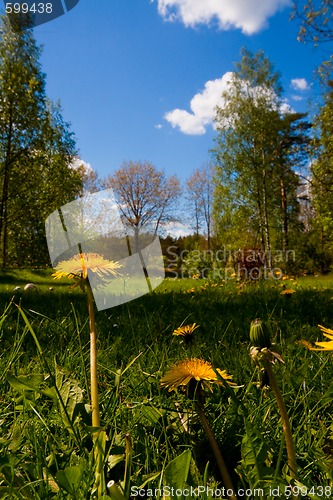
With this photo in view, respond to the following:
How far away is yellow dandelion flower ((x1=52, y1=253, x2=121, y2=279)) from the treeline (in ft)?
31.6

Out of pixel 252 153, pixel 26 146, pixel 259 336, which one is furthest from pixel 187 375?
pixel 252 153

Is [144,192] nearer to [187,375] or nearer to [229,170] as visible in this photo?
[229,170]

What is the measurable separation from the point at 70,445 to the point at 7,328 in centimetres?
105

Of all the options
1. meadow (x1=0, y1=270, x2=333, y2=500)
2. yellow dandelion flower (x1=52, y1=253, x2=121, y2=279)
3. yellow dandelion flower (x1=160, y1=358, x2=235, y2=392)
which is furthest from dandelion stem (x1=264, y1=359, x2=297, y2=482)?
yellow dandelion flower (x1=52, y1=253, x2=121, y2=279)

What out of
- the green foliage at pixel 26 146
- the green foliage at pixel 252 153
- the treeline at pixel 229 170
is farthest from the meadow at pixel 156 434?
the green foliage at pixel 252 153

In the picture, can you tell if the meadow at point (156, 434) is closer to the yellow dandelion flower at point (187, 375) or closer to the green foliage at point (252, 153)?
the yellow dandelion flower at point (187, 375)

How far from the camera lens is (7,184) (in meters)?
13.6

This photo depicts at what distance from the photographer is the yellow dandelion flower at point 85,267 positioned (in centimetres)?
59

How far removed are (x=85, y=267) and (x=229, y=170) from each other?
60.5 feet

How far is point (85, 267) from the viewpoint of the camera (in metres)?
0.59

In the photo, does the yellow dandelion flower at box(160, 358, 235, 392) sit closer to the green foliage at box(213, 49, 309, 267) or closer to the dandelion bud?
the dandelion bud

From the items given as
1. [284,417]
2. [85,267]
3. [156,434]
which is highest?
[85,267]

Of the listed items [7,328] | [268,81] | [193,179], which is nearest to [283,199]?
[268,81]

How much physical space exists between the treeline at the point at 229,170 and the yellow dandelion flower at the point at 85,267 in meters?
9.63
